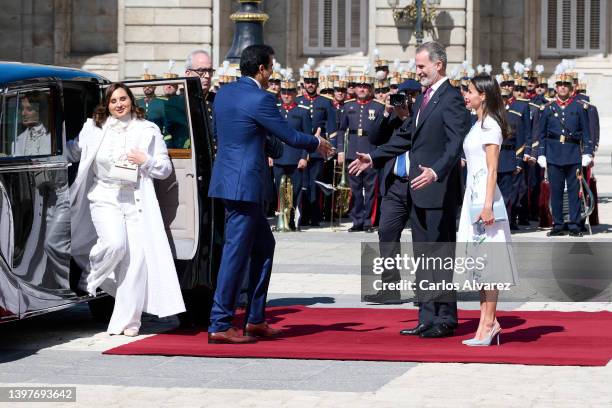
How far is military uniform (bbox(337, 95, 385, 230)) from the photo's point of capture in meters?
20.3

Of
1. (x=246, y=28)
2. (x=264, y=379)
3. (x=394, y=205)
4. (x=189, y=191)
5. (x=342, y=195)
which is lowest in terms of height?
(x=264, y=379)

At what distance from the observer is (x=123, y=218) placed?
11000 millimetres

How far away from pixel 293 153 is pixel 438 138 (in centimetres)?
952

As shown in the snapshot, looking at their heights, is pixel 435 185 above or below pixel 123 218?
above

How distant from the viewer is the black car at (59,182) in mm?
10289

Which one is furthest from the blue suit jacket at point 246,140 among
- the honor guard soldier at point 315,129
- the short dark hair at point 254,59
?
the honor guard soldier at point 315,129

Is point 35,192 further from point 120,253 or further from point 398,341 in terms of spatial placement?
point 398,341

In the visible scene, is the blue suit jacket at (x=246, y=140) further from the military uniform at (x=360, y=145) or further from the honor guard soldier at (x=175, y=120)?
the military uniform at (x=360, y=145)

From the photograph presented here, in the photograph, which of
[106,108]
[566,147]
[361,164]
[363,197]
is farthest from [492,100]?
[363,197]

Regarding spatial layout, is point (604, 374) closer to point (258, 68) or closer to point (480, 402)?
point (480, 402)

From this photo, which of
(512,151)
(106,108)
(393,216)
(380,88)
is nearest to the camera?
(106,108)

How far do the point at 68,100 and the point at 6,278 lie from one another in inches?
60.5

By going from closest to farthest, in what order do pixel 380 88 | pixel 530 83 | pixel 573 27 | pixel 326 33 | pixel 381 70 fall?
1. pixel 380 88
2. pixel 530 83
3. pixel 381 70
4. pixel 326 33
5. pixel 573 27

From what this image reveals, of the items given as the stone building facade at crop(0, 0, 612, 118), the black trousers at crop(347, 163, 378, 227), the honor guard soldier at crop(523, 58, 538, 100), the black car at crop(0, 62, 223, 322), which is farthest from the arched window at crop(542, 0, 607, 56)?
the black car at crop(0, 62, 223, 322)
